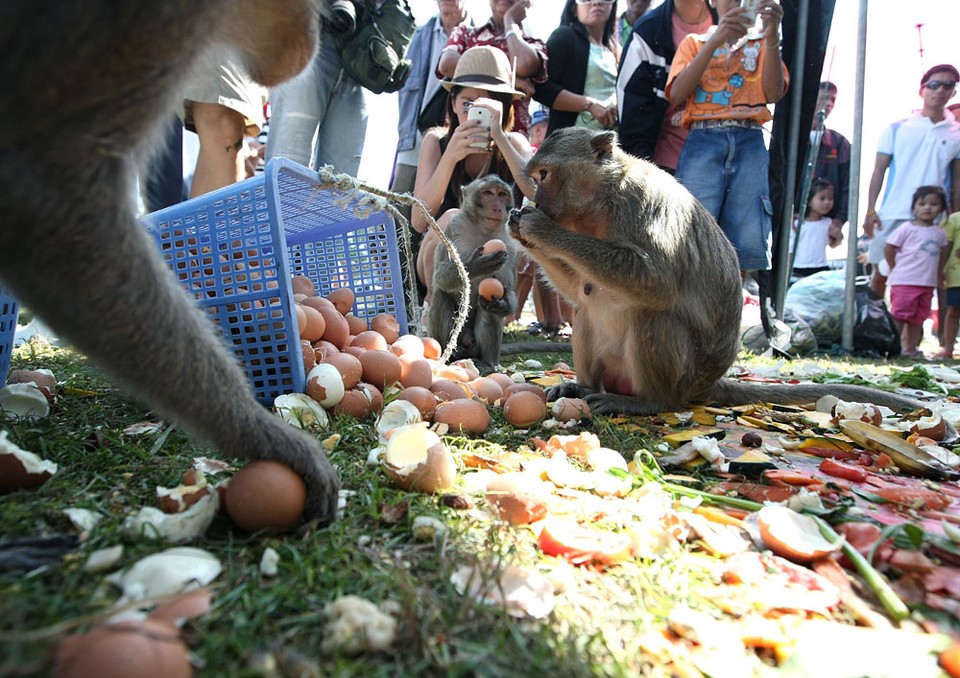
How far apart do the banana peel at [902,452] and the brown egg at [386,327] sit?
87.1 inches

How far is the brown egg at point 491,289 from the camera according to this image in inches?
167

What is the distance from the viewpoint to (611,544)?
1565 millimetres

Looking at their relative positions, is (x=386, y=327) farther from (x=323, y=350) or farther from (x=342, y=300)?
(x=323, y=350)

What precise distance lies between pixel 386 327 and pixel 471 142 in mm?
1918

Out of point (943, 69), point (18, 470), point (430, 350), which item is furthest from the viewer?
point (943, 69)

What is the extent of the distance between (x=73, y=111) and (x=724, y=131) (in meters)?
5.02

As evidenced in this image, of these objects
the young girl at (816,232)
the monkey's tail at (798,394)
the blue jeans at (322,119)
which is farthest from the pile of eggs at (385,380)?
the young girl at (816,232)

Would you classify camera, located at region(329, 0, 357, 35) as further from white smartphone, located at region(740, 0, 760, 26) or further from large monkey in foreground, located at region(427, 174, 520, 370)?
white smartphone, located at region(740, 0, 760, 26)

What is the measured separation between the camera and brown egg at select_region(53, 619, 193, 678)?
0.90 meters

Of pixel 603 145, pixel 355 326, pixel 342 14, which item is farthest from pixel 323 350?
pixel 342 14

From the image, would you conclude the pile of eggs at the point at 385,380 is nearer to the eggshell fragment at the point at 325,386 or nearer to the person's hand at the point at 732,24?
the eggshell fragment at the point at 325,386

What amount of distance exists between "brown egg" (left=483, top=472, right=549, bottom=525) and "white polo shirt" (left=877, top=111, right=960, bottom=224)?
27.0 ft

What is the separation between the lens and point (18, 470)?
64.2 inches

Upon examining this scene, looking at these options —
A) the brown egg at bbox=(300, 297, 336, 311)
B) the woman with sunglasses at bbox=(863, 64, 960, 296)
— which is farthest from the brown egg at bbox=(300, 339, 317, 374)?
the woman with sunglasses at bbox=(863, 64, 960, 296)
